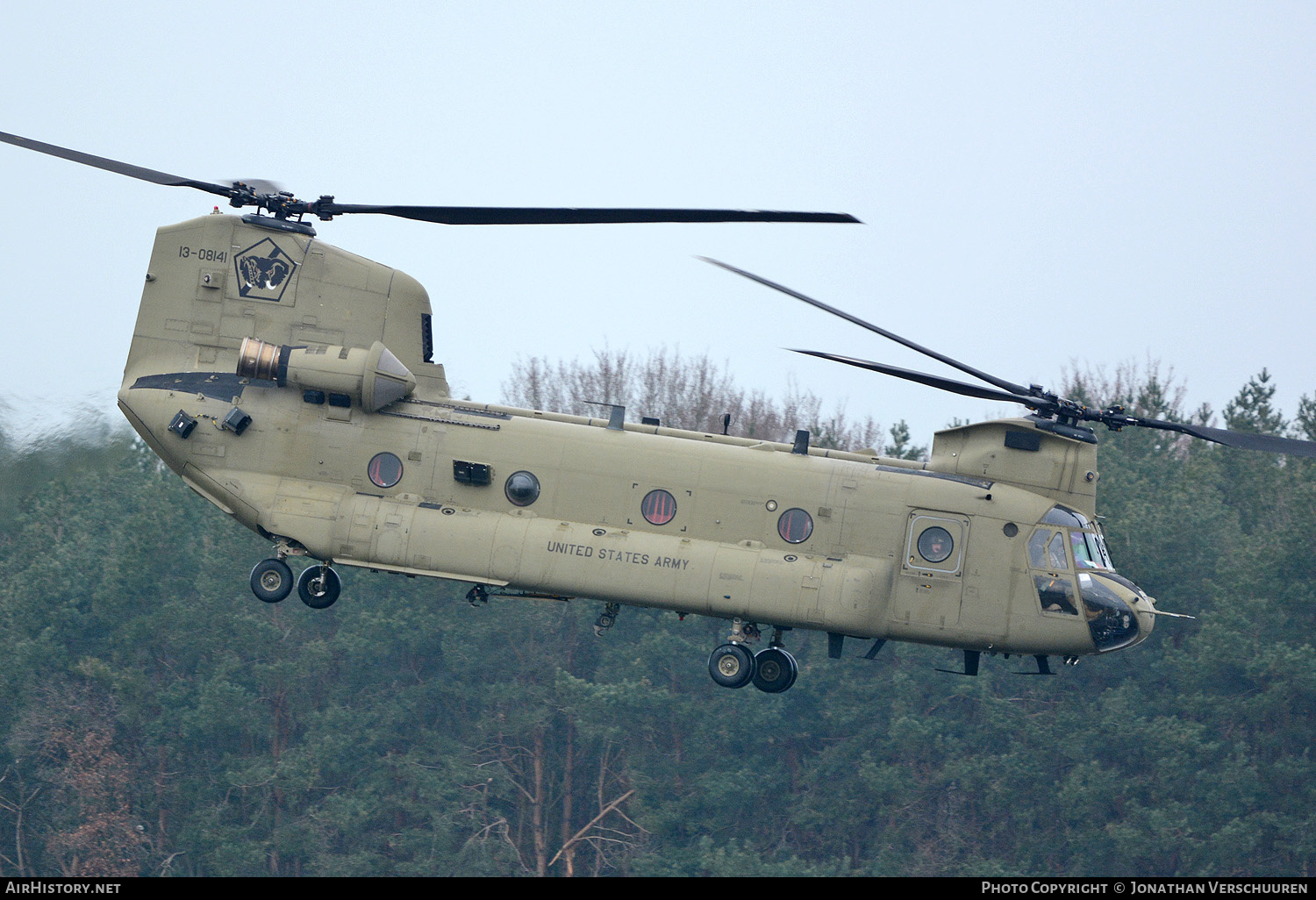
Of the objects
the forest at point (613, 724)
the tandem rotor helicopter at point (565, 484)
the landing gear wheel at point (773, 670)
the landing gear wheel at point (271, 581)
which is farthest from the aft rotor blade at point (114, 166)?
the forest at point (613, 724)

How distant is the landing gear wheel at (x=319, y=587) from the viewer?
828 inches

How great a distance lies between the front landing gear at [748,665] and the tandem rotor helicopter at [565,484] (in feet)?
0.11

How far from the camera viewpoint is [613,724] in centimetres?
5594

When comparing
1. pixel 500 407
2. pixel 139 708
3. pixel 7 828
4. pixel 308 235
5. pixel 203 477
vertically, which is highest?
pixel 308 235

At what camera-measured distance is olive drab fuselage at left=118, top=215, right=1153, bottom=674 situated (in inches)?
796

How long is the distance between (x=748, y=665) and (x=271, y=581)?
7191mm

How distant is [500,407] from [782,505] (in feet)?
14.8

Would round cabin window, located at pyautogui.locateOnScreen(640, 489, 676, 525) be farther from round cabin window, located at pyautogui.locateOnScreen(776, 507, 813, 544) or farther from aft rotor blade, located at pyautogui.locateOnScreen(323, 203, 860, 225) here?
aft rotor blade, located at pyautogui.locateOnScreen(323, 203, 860, 225)

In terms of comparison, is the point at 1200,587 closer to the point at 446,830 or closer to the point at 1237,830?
the point at 1237,830

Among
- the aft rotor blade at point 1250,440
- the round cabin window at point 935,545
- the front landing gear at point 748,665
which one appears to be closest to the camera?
the aft rotor blade at point 1250,440

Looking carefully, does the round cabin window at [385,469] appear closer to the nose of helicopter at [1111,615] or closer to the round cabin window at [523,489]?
the round cabin window at [523,489]

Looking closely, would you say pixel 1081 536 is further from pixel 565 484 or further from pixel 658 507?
pixel 565 484

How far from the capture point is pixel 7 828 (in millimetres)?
59438

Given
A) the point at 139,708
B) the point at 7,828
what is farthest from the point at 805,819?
the point at 7,828
